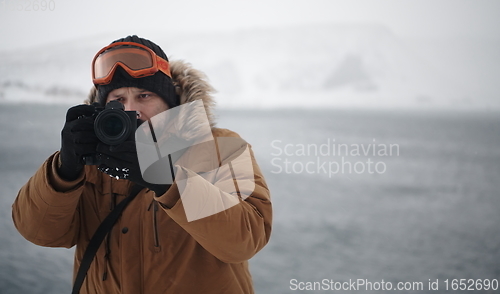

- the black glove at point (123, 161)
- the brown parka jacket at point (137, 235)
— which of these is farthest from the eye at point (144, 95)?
the black glove at point (123, 161)

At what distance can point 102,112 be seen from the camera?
0.65 meters

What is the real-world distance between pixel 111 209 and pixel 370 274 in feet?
7.33

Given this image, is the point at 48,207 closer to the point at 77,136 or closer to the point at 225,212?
the point at 77,136

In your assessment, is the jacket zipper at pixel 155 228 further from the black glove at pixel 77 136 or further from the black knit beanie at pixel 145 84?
the black knit beanie at pixel 145 84

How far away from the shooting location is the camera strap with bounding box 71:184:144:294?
84cm

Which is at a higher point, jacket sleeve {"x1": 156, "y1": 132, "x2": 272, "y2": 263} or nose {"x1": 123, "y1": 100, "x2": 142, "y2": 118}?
nose {"x1": 123, "y1": 100, "x2": 142, "y2": 118}

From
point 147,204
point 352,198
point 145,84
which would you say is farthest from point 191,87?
point 352,198

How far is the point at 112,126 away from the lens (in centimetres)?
66

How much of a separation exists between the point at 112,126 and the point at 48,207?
28cm

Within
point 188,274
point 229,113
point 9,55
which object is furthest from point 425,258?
point 9,55

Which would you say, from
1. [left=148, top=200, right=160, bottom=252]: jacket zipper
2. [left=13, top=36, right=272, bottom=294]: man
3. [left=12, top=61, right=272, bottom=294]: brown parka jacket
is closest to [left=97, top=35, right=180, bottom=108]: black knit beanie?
[left=13, top=36, right=272, bottom=294]: man

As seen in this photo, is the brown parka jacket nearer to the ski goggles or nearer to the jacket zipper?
the jacket zipper

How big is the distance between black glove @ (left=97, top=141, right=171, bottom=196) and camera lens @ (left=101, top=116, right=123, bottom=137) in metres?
0.03

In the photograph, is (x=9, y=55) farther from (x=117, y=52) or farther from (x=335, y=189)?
(x=335, y=189)
